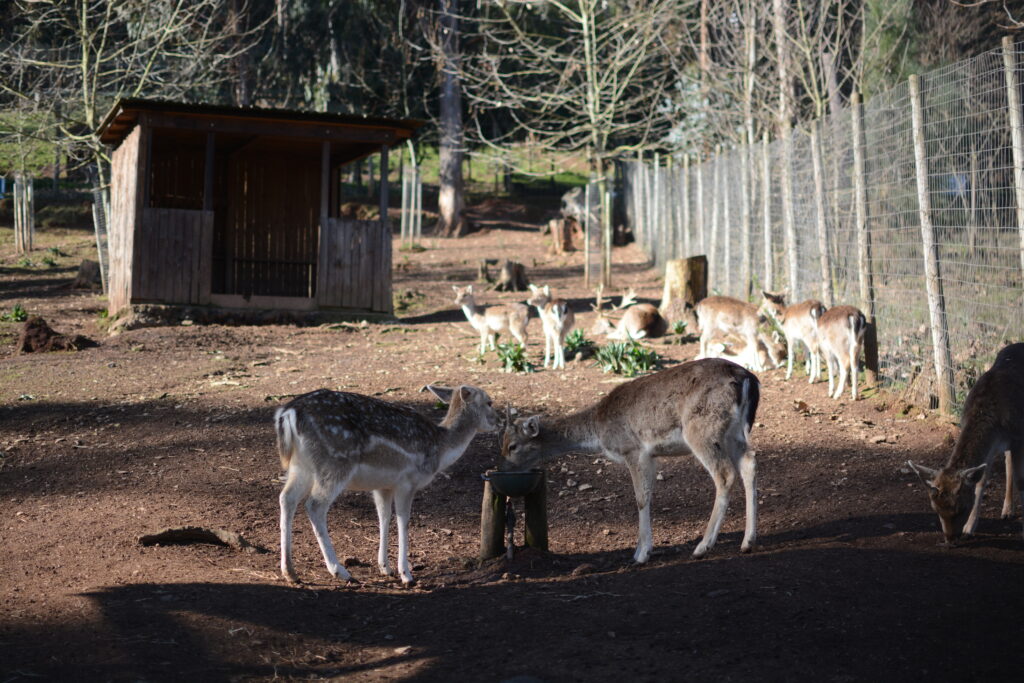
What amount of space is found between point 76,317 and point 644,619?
1817cm

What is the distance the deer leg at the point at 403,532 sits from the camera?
703 centimetres

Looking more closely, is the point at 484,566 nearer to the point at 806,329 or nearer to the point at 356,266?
the point at 806,329

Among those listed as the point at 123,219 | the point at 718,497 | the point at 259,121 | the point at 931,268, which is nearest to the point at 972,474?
the point at 718,497

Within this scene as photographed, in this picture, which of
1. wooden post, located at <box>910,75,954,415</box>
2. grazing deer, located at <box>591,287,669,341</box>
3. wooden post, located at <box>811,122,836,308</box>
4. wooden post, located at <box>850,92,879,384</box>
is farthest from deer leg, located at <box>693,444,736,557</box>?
grazing deer, located at <box>591,287,669,341</box>

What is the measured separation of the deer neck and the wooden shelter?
43.5ft

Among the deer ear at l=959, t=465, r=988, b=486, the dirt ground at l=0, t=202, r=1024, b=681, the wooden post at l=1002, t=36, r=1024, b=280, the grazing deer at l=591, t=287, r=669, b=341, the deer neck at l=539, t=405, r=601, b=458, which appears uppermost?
the wooden post at l=1002, t=36, r=1024, b=280

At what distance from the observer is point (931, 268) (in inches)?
401

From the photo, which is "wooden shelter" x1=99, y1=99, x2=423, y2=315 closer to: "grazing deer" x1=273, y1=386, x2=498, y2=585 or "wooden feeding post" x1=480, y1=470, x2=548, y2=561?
"grazing deer" x1=273, y1=386, x2=498, y2=585

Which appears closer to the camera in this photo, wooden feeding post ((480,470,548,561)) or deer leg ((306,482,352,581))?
deer leg ((306,482,352,581))

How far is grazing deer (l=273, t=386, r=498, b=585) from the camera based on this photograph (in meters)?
6.79

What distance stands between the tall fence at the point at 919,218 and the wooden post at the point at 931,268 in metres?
0.01

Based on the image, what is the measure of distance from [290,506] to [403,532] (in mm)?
784

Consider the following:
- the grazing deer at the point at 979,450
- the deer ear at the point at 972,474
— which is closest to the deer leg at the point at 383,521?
the grazing deer at the point at 979,450

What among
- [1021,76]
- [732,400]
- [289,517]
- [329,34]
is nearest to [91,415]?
[289,517]
